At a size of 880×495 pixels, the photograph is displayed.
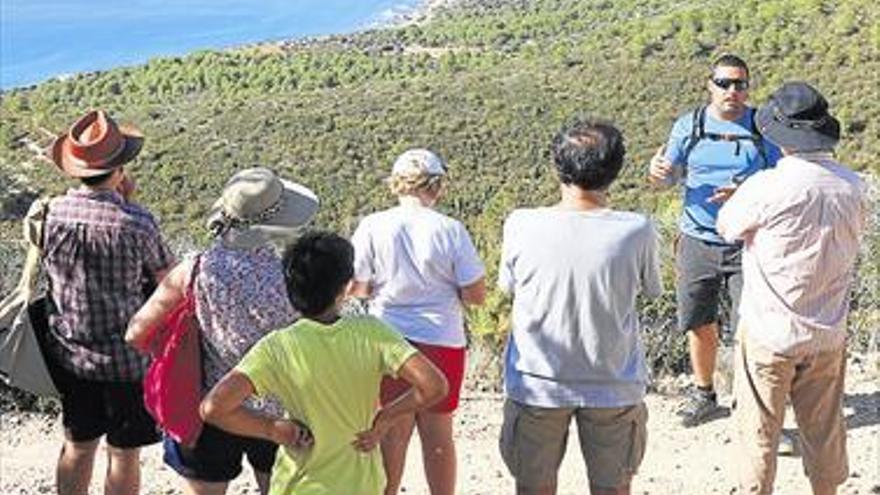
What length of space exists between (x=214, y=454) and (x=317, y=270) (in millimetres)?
→ 816

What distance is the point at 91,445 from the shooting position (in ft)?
13.8

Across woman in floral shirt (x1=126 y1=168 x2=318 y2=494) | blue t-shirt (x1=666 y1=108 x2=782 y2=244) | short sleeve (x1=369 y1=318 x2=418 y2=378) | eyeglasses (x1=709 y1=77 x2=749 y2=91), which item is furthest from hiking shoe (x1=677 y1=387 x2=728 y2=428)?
short sleeve (x1=369 y1=318 x2=418 y2=378)

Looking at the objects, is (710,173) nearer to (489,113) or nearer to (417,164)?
(417,164)

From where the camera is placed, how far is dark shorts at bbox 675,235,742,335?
209 inches

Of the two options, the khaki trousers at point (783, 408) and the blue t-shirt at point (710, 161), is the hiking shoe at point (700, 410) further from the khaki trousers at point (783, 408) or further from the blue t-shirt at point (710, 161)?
the khaki trousers at point (783, 408)

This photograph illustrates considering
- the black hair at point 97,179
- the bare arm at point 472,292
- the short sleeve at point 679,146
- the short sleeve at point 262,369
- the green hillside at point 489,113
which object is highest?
the black hair at point 97,179

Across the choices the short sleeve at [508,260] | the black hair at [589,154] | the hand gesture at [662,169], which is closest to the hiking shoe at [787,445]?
the hand gesture at [662,169]

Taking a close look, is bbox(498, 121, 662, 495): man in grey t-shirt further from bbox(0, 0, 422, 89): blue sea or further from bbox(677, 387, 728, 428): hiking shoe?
bbox(0, 0, 422, 89): blue sea

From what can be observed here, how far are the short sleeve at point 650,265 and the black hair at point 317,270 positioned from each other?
0.93 meters

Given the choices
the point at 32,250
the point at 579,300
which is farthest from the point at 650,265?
the point at 32,250

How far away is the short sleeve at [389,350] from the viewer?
3.18 meters

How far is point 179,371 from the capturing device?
368 centimetres

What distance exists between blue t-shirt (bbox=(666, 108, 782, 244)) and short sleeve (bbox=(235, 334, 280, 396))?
243cm

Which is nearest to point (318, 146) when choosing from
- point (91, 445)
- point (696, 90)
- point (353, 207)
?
point (353, 207)
